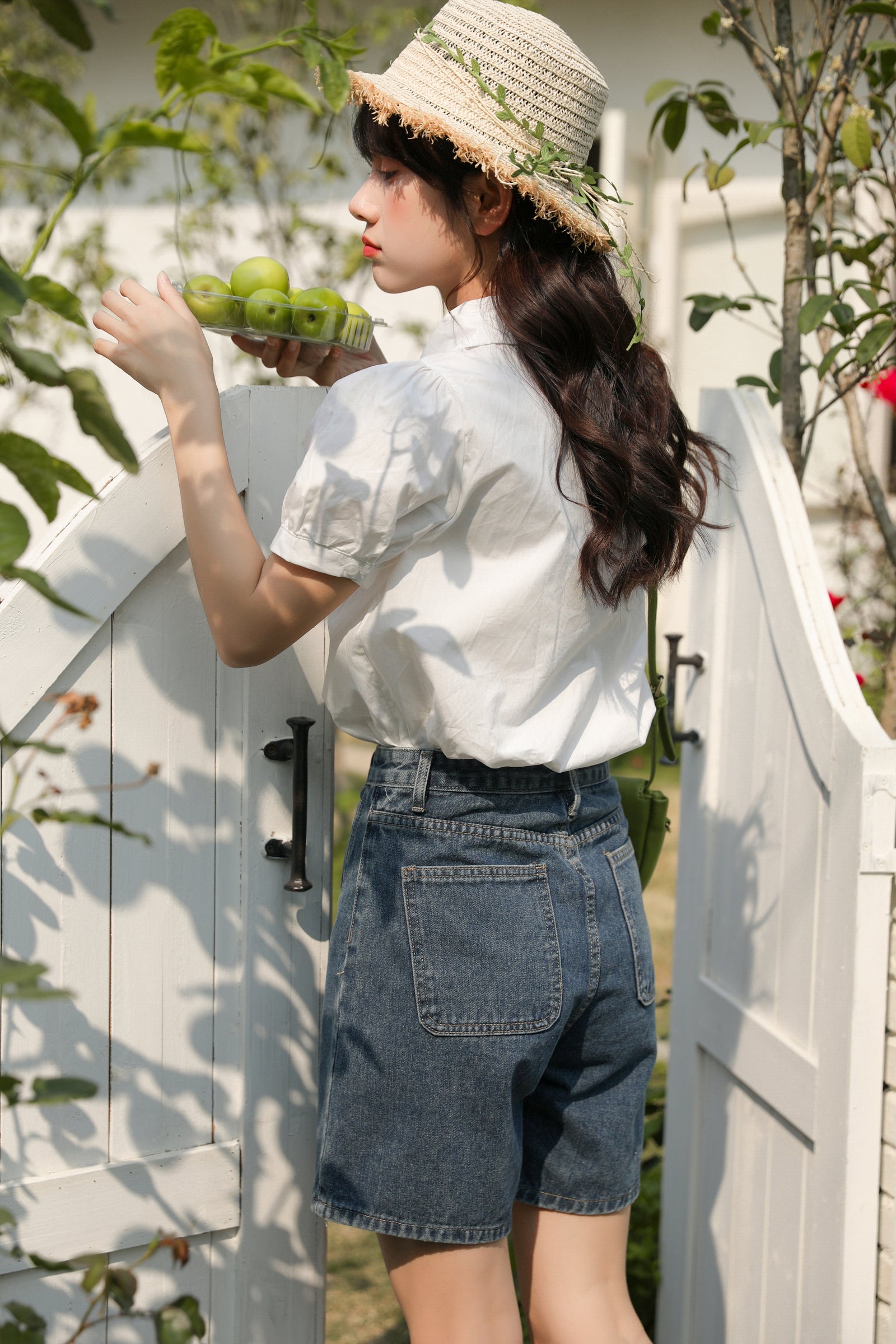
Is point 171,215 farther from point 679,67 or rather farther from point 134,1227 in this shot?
point 134,1227

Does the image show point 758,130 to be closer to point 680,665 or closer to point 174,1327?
point 680,665

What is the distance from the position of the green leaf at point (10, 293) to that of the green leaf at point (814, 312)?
1.52 m

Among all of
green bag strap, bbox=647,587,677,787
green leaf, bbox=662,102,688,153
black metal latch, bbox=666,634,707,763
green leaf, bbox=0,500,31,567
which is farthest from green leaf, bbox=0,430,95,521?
green leaf, bbox=662,102,688,153

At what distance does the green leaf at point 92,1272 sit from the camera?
0.81 metres

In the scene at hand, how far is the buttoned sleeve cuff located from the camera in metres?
1.26

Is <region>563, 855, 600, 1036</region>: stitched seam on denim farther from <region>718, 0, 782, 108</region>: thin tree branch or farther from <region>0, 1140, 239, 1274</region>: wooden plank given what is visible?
<region>718, 0, 782, 108</region>: thin tree branch

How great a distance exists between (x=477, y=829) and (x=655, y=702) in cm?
64

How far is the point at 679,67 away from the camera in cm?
561

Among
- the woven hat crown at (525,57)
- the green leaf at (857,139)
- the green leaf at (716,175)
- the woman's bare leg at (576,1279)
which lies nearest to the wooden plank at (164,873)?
the woman's bare leg at (576,1279)

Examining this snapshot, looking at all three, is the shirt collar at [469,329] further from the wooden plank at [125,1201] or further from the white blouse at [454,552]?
the wooden plank at [125,1201]

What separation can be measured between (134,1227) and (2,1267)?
0.53ft

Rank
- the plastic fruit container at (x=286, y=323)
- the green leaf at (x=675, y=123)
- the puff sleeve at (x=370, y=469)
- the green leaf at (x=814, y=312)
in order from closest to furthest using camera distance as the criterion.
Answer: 1. the puff sleeve at (x=370, y=469)
2. the plastic fruit container at (x=286, y=323)
3. the green leaf at (x=814, y=312)
4. the green leaf at (x=675, y=123)

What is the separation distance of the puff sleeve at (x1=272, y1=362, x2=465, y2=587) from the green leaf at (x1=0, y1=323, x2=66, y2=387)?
1.64 feet

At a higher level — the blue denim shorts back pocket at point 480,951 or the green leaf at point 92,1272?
the blue denim shorts back pocket at point 480,951
